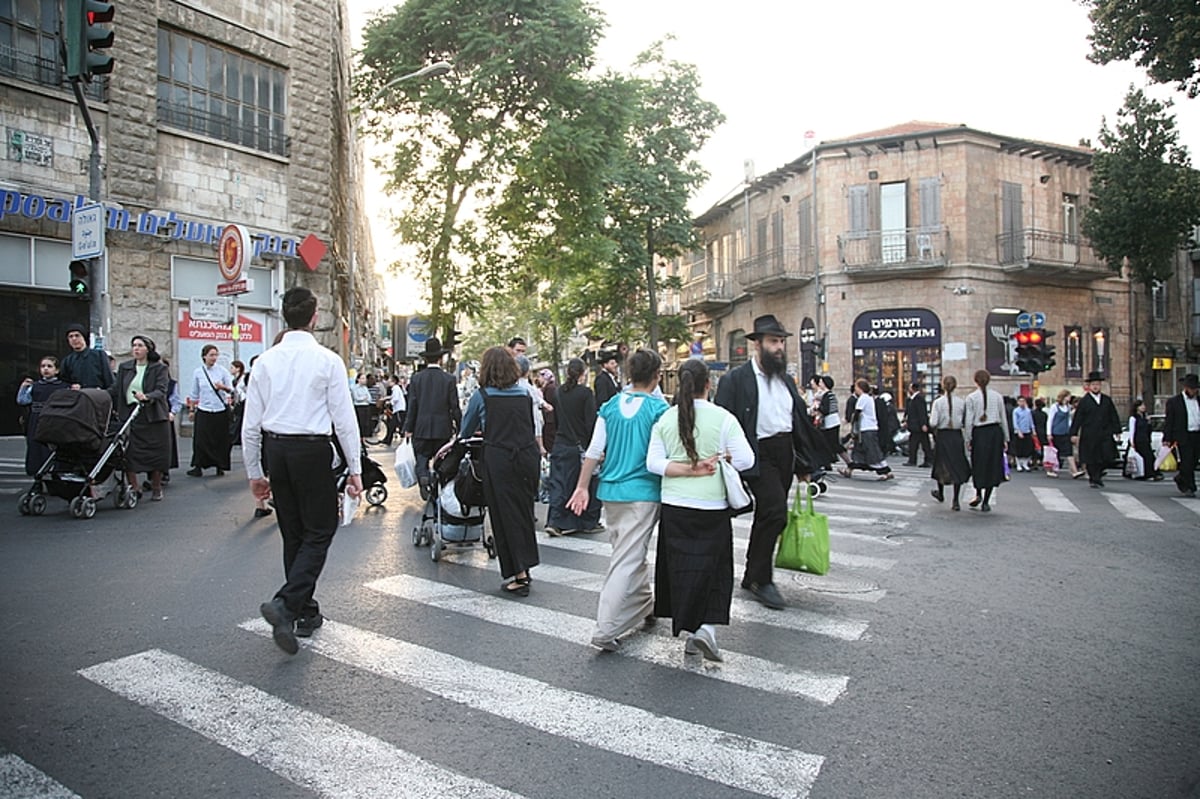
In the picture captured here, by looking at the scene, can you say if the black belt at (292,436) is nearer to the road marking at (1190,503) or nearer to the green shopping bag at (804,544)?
the green shopping bag at (804,544)

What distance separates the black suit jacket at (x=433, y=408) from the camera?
8742 mm

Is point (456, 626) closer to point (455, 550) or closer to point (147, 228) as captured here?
point (455, 550)

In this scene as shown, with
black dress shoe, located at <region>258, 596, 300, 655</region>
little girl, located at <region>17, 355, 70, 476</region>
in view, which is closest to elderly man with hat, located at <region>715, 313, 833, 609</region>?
black dress shoe, located at <region>258, 596, 300, 655</region>

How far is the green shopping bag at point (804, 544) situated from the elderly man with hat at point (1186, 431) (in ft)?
33.9

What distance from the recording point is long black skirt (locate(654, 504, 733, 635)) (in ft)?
15.9

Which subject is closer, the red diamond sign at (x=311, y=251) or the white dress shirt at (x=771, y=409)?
the white dress shirt at (x=771, y=409)

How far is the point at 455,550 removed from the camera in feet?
26.7

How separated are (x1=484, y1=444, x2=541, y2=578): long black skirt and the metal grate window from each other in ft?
54.5

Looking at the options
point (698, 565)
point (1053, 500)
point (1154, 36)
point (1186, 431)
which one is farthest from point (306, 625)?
point (1154, 36)

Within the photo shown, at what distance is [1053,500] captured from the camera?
43.3 ft

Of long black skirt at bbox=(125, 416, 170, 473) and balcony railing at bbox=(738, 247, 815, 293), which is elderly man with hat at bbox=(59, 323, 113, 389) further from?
balcony railing at bbox=(738, 247, 815, 293)

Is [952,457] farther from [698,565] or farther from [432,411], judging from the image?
[698,565]

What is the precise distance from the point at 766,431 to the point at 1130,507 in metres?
8.72

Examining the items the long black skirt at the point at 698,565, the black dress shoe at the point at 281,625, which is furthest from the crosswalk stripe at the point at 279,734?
the long black skirt at the point at 698,565
